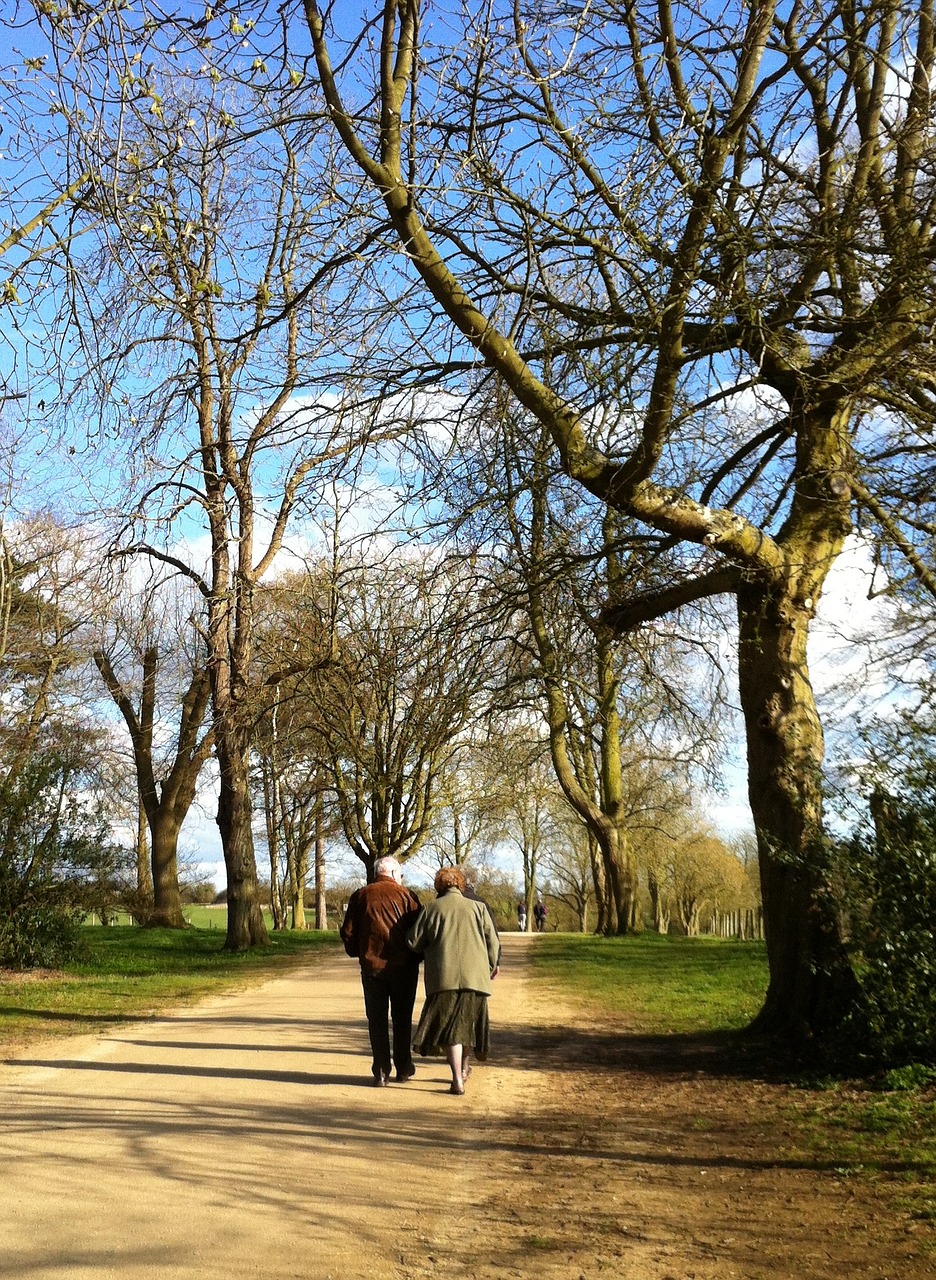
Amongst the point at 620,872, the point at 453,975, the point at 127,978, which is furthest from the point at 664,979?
the point at 620,872

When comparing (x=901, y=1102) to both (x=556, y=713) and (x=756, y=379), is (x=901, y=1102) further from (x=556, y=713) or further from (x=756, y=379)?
(x=556, y=713)

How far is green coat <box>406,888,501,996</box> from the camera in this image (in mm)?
9039

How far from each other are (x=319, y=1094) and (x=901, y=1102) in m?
4.04

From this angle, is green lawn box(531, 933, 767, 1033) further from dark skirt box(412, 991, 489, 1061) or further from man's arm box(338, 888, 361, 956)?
man's arm box(338, 888, 361, 956)

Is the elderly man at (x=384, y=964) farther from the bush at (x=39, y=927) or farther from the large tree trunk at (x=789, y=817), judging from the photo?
the bush at (x=39, y=927)

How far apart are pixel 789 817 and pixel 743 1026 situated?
9.55 feet

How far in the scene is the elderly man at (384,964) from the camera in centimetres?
893

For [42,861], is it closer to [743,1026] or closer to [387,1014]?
[387,1014]

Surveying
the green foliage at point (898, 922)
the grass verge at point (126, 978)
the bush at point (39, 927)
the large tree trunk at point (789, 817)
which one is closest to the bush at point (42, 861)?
the bush at point (39, 927)

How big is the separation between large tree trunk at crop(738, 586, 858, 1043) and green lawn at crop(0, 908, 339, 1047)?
23.7 ft

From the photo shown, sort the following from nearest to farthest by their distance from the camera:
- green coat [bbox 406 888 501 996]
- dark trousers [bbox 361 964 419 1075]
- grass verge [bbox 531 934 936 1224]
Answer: grass verge [bbox 531 934 936 1224] → dark trousers [bbox 361 964 419 1075] → green coat [bbox 406 888 501 996]

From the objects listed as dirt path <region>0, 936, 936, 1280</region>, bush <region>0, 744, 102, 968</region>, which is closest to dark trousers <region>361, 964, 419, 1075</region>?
dirt path <region>0, 936, 936, 1280</region>

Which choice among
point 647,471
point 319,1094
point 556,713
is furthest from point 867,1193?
point 556,713

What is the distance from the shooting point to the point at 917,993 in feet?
26.5
